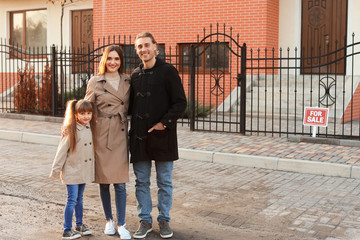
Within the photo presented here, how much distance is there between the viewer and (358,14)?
14.1m

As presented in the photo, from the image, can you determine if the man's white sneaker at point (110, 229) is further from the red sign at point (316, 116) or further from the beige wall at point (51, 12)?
the beige wall at point (51, 12)

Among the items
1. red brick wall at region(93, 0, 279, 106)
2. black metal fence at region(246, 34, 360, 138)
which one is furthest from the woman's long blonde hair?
red brick wall at region(93, 0, 279, 106)

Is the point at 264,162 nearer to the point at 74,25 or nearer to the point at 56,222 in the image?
the point at 56,222

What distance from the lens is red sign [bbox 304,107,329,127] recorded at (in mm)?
9328

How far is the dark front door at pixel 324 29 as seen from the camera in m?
14.5

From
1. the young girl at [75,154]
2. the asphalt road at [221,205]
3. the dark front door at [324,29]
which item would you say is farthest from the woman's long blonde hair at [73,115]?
the dark front door at [324,29]

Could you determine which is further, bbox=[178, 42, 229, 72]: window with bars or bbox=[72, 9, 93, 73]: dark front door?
bbox=[72, 9, 93, 73]: dark front door

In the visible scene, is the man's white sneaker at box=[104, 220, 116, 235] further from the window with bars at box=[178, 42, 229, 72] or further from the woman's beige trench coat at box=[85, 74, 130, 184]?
the window with bars at box=[178, 42, 229, 72]

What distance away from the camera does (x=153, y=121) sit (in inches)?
188

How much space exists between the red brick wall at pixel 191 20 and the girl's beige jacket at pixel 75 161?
8865mm

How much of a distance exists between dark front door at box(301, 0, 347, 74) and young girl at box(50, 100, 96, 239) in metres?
10.5

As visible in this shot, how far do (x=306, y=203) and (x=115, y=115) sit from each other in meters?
2.64

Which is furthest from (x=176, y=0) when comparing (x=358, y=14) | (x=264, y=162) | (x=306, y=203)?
(x=306, y=203)

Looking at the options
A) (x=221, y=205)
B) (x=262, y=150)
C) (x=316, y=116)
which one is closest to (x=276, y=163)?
(x=262, y=150)
